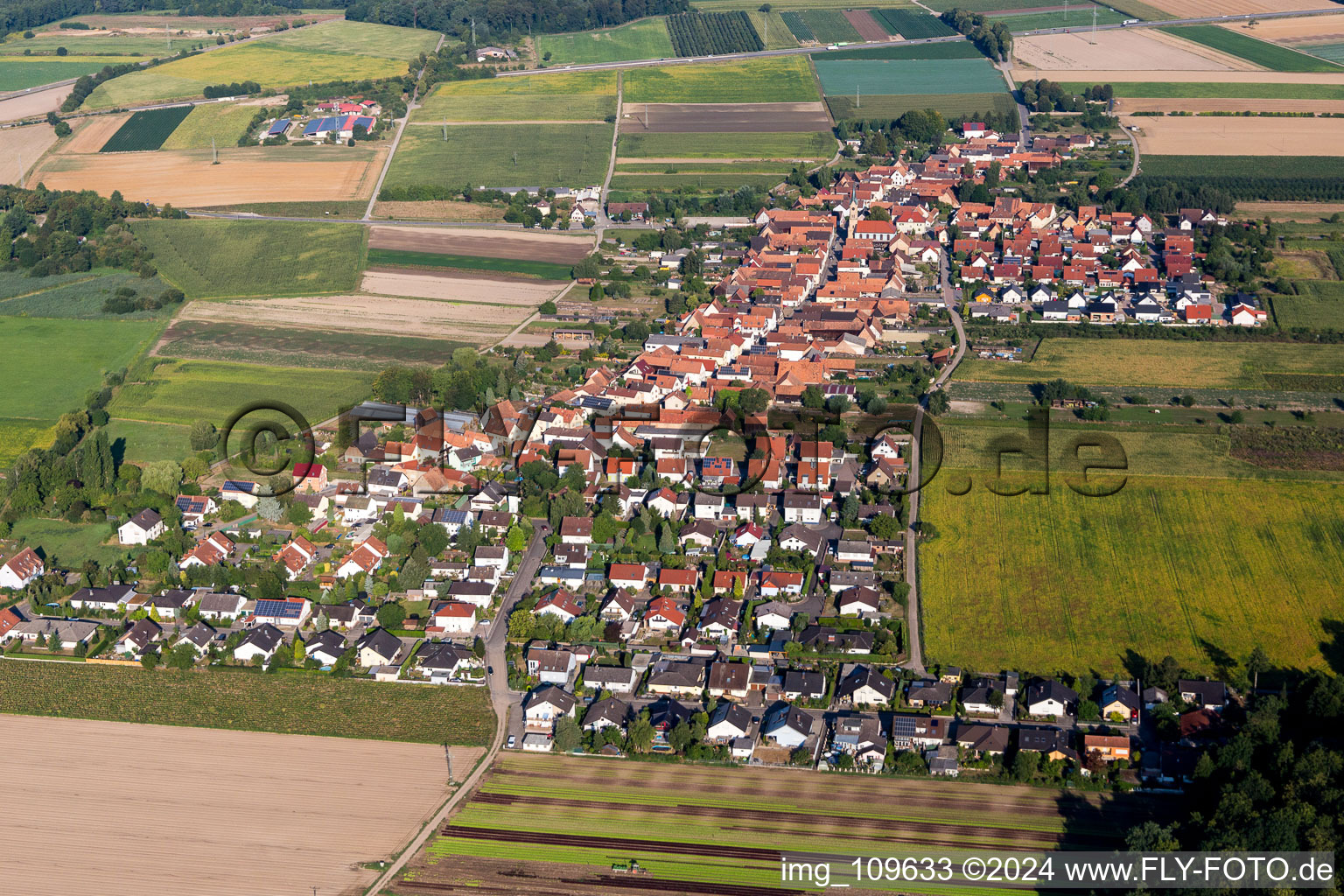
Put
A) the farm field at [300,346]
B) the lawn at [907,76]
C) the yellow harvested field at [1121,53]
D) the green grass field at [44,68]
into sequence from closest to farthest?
the farm field at [300,346] < the lawn at [907,76] < the yellow harvested field at [1121,53] < the green grass field at [44,68]

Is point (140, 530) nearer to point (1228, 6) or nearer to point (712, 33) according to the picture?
point (712, 33)

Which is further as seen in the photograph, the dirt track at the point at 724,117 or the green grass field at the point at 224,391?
the dirt track at the point at 724,117

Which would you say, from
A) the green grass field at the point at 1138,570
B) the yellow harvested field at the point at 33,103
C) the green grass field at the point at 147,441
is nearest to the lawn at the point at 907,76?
the yellow harvested field at the point at 33,103

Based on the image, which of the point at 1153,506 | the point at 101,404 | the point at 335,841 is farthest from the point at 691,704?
the point at 101,404

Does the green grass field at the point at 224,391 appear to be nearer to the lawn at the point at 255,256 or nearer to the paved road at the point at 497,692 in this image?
the lawn at the point at 255,256

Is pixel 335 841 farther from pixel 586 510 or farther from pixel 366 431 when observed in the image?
pixel 366 431
